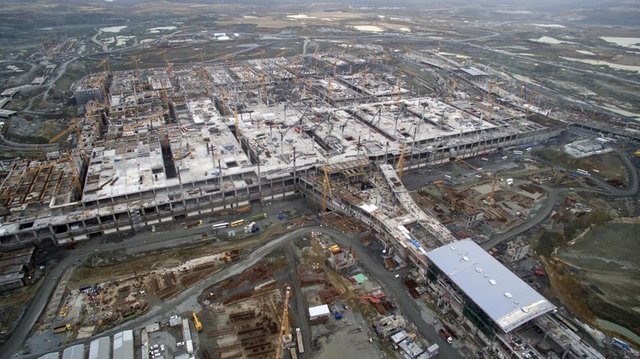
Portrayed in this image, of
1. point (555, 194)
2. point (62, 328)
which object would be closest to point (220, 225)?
point (62, 328)

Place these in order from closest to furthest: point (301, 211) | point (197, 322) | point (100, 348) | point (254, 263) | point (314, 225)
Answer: point (100, 348) < point (197, 322) < point (254, 263) < point (314, 225) < point (301, 211)

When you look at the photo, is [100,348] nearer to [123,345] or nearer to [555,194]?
[123,345]

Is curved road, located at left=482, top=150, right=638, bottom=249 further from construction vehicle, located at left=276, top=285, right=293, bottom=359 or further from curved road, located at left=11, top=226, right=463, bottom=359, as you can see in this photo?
construction vehicle, located at left=276, top=285, right=293, bottom=359

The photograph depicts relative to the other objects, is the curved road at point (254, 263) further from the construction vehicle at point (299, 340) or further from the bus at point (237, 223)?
the construction vehicle at point (299, 340)

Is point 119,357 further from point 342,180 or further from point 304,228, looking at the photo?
point 342,180

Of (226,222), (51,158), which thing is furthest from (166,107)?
(226,222)

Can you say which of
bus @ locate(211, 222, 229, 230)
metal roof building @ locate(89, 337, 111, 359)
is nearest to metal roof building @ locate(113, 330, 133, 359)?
metal roof building @ locate(89, 337, 111, 359)
